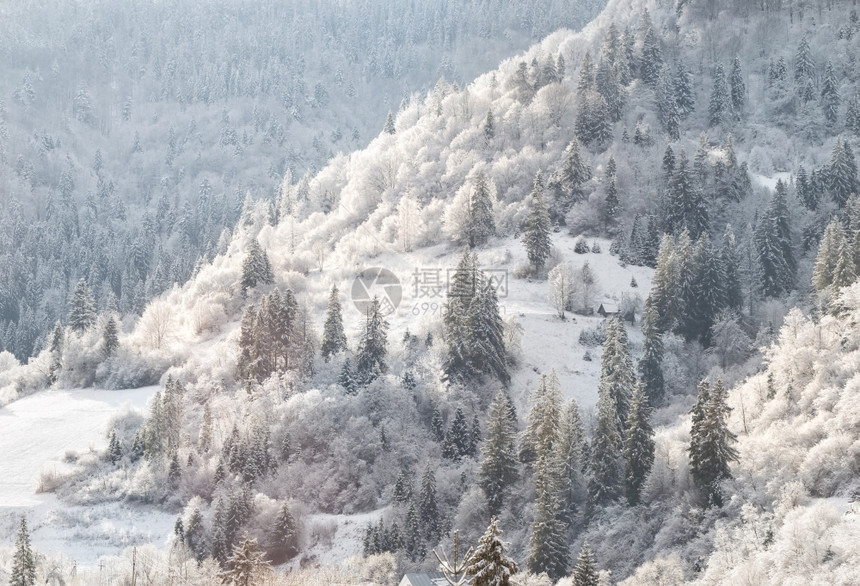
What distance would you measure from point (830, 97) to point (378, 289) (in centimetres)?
7983

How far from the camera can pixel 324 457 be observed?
81000 mm

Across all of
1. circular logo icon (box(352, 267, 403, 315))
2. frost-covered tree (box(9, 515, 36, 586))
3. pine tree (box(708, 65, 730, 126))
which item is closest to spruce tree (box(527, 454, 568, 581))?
frost-covered tree (box(9, 515, 36, 586))

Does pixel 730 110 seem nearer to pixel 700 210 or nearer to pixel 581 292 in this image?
pixel 700 210

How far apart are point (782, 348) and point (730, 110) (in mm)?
79233

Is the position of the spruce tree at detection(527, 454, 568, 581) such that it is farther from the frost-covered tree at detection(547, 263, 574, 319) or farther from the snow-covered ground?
the frost-covered tree at detection(547, 263, 574, 319)

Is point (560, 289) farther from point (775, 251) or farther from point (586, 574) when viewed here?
point (586, 574)

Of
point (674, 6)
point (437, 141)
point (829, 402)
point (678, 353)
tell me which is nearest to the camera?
point (829, 402)

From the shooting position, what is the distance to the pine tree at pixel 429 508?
70250mm

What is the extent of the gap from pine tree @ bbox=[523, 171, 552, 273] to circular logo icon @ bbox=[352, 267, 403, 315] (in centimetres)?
1720

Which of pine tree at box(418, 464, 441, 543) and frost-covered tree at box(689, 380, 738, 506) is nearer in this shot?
frost-covered tree at box(689, 380, 738, 506)

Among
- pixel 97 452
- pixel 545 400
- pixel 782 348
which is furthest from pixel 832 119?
pixel 97 452

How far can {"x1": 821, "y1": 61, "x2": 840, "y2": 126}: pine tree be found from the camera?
130750 mm

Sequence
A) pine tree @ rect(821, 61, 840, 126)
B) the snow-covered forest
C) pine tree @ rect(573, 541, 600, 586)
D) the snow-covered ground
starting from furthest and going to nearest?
pine tree @ rect(821, 61, 840, 126)
the snow-covered ground
the snow-covered forest
pine tree @ rect(573, 541, 600, 586)

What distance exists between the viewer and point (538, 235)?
106 metres
